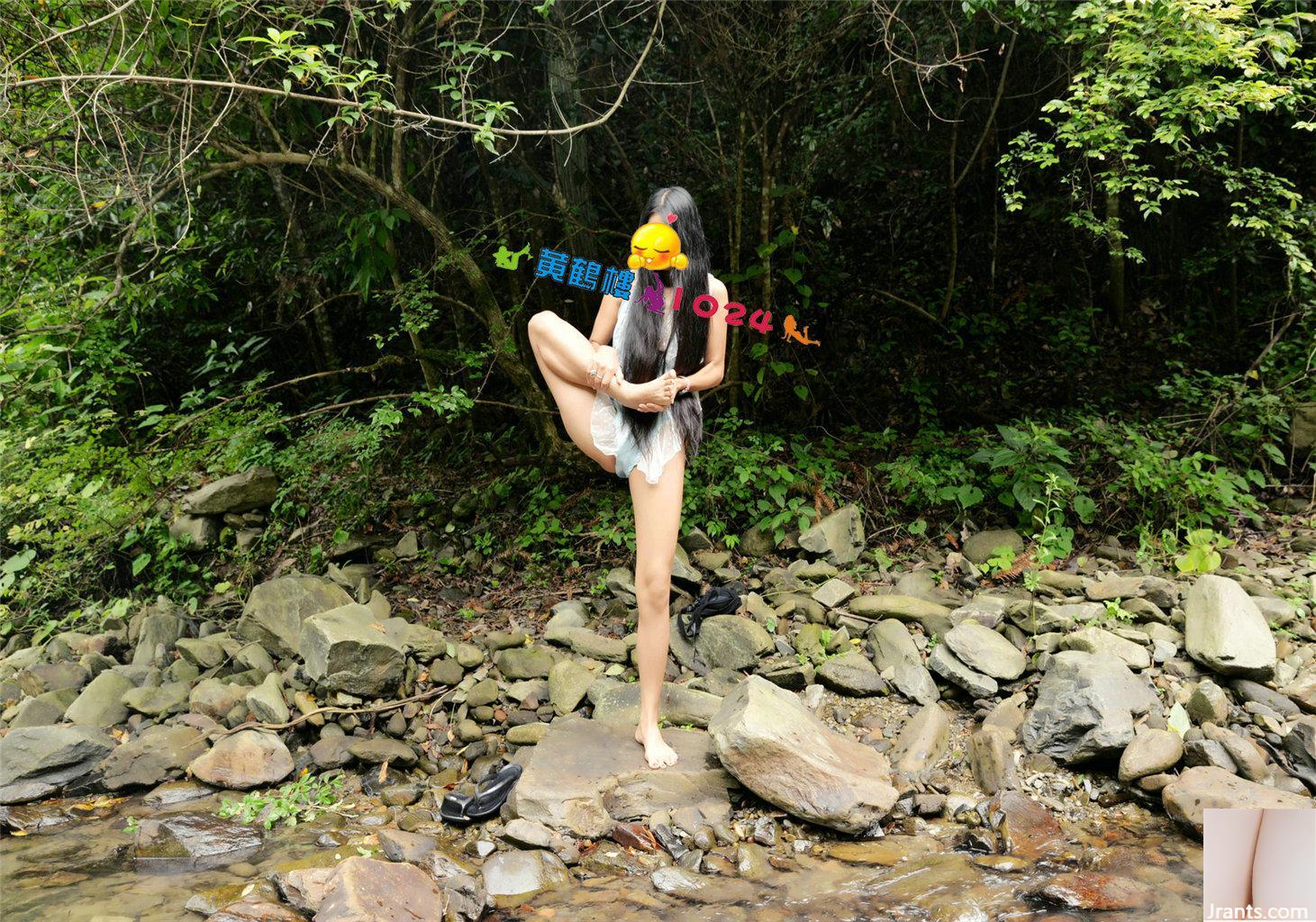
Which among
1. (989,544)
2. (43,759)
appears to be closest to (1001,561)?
(989,544)

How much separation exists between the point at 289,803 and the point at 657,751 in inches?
49.3

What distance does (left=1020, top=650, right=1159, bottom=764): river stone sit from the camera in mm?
2768

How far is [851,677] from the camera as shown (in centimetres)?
328

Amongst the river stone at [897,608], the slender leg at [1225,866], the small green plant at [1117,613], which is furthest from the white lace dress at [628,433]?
the small green plant at [1117,613]

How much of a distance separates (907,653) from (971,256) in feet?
12.0

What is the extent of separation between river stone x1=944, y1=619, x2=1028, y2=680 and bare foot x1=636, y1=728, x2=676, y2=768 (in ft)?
3.88

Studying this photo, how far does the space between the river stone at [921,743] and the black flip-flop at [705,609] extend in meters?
0.92

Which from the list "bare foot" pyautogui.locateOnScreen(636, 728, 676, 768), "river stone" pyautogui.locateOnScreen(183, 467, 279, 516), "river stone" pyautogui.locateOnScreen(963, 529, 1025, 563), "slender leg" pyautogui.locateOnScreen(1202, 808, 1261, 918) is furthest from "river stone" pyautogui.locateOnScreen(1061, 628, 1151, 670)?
"river stone" pyautogui.locateOnScreen(183, 467, 279, 516)

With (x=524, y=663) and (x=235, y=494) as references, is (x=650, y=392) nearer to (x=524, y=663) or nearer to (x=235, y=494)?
(x=524, y=663)

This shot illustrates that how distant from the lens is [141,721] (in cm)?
368

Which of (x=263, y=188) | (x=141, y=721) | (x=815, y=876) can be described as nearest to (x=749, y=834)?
(x=815, y=876)

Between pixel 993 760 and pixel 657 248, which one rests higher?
pixel 657 248

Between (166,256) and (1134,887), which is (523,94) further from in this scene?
(1134,887)

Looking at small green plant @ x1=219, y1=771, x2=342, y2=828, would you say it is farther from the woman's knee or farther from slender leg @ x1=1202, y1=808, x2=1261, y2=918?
slender leg @ x1=1202, y1=808, x2=1261, y2=918
